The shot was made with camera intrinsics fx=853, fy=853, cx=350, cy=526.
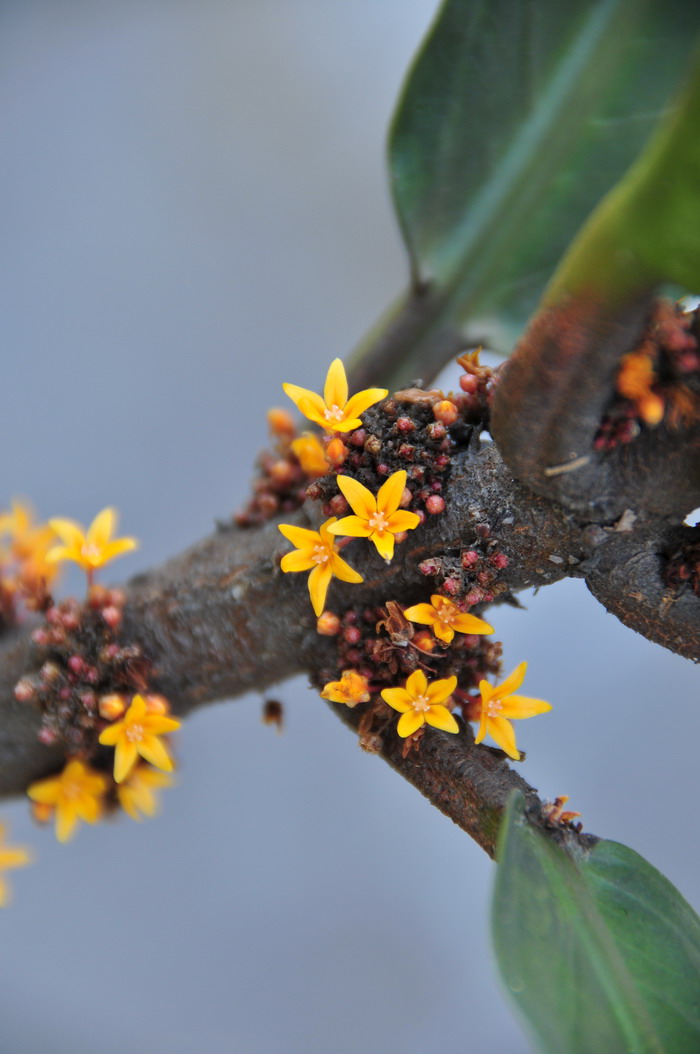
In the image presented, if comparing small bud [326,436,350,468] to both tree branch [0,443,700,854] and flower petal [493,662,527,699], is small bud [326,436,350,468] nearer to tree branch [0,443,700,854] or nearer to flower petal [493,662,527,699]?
tree branch [0,443,700,854]

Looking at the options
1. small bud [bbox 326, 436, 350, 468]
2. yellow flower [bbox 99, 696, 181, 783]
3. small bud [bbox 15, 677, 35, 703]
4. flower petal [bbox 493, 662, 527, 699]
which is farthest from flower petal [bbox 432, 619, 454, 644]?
small bud [bbox 15, 677, 35, 703]

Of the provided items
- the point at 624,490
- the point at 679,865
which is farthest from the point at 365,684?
the point at 679,865

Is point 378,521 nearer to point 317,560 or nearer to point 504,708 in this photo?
point 317,560

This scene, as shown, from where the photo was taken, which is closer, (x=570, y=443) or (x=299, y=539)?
(x=570, y=443)

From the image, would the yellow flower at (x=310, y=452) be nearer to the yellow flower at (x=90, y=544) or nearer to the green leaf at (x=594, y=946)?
the yellow flower at (x=90, y=544)

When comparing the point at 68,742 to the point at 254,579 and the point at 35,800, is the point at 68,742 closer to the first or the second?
the point at 35,800

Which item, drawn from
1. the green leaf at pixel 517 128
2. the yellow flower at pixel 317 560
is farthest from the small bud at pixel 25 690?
the green leaf at pixel 517 128

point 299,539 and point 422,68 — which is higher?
point 422,68
